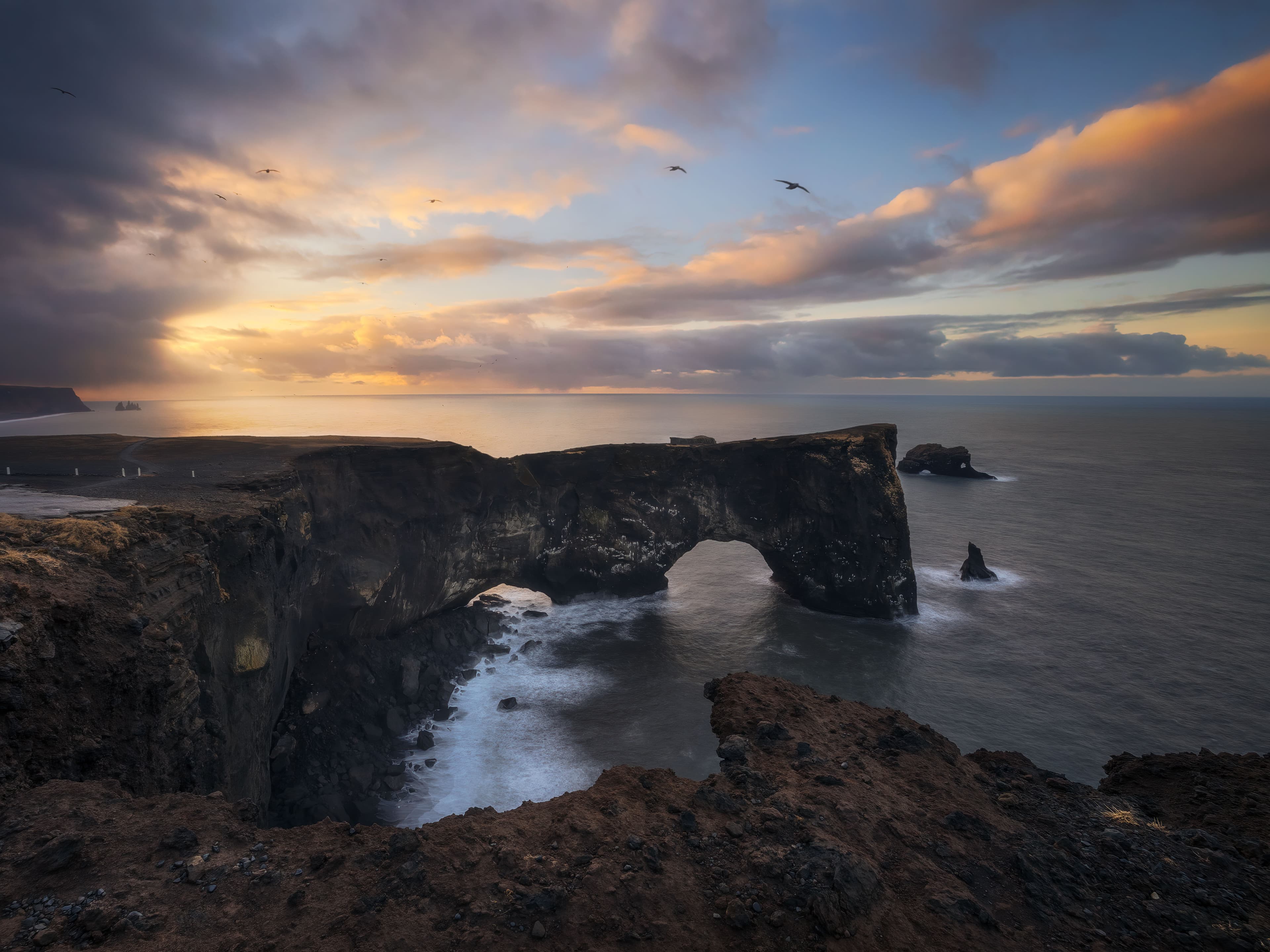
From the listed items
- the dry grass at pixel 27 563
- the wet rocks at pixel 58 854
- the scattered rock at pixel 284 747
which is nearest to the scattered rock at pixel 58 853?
the wet rocks at pixel 58 854

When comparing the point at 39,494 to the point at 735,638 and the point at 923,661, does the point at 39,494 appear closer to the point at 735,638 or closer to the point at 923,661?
the point at 735,638

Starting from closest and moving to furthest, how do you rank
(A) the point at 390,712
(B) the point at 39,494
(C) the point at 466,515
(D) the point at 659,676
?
(B) the point at 39,494 → (A) the point at 390,712 → (D) the point at 659,676 → (C) the point at 466,515

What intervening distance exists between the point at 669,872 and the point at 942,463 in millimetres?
116365

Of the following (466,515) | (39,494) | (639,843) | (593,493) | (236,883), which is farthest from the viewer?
(593,493)

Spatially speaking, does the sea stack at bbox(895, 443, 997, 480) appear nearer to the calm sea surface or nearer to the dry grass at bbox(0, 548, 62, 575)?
the calm sea surface

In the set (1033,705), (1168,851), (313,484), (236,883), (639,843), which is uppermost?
(313,484)

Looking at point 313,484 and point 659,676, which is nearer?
point 313,484

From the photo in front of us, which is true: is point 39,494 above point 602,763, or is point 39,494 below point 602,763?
above

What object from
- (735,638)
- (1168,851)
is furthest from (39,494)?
(735,638)

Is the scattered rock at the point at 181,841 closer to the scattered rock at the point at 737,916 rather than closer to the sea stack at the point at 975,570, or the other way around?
the scattered rock at the point at 737,916

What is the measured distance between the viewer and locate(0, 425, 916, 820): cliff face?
40.2 ft

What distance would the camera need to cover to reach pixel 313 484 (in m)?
34.0

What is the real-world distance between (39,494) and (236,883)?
942 inches

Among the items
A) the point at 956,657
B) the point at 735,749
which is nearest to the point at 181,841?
the point at 735,749
